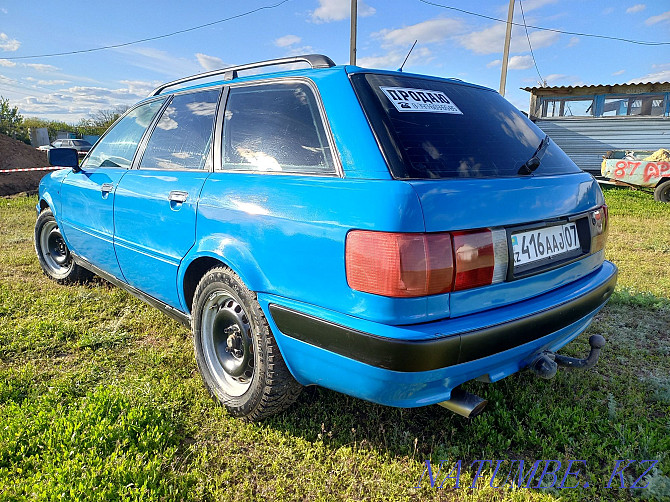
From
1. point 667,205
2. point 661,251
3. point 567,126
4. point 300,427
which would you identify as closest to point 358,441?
point 300,427

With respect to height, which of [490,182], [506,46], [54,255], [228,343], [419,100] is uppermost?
[506,46]

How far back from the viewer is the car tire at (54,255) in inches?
158

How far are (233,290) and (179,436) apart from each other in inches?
28.4

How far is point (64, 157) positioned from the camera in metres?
3.42

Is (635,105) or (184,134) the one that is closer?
(184,134)

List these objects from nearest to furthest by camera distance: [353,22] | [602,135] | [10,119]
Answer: [353,22]
[602,135]
[10,119]

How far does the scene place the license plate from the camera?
172cm

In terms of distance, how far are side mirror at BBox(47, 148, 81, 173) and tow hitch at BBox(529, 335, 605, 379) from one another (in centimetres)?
357

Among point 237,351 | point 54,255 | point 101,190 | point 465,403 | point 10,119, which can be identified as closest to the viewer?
point 465,403

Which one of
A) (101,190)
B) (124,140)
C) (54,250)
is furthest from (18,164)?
(101,190)

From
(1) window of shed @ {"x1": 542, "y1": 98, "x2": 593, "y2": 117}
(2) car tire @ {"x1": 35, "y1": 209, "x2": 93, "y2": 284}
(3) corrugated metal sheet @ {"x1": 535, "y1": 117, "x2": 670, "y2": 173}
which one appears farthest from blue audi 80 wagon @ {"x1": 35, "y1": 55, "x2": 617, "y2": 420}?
(1) window of shed @ {"x1": 542, "y1": 98, "x2": 593, "y2": 117}

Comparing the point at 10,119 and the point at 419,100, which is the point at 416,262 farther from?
the point at 10,119

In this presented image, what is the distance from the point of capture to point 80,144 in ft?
89.6

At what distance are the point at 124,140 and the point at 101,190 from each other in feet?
1.47
